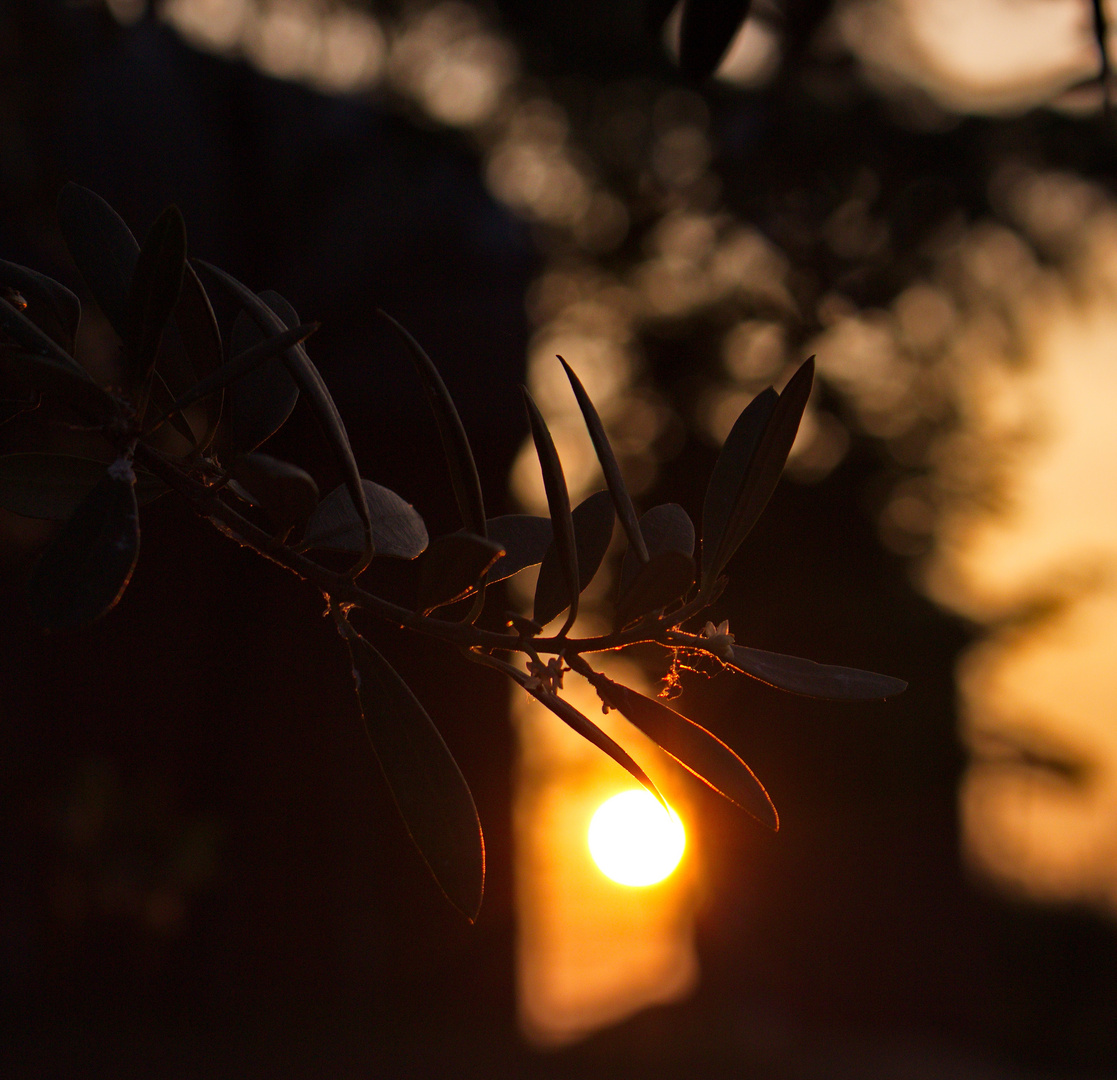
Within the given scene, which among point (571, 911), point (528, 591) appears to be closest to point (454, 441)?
point (528, 591)

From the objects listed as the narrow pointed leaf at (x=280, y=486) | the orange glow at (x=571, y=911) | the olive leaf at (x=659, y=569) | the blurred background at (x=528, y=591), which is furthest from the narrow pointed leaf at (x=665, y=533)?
the orange glow at (x=571, y=911)

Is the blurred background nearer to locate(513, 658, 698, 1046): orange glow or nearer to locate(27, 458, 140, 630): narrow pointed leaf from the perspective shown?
locate(513, 658, 698, 1046): orange glow

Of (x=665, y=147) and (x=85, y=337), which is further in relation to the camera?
(x=665, y=147)

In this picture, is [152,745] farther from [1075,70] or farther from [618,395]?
[1075,70]

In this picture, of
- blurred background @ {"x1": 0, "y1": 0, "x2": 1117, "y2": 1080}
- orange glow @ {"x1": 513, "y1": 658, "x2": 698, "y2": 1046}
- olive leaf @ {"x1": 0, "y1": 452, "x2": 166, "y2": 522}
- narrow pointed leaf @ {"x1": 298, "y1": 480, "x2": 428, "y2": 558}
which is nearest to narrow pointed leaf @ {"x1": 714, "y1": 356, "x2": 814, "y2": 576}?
narrow pointed leaf @ {"x1": 298, "y1": 480, "x2": 428, "y2": 558}

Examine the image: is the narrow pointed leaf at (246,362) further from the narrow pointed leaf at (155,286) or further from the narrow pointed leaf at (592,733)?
the narrow pointed leaf at (592,733)

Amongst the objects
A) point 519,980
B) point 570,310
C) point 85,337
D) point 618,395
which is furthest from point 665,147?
point 519,980

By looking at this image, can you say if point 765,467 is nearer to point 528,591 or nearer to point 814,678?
point 814,678
